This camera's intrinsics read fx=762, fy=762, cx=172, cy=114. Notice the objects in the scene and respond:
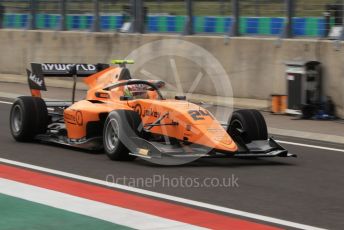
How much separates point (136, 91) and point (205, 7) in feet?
24.7

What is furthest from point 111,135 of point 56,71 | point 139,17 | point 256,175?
point 139,17

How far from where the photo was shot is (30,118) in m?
11.8

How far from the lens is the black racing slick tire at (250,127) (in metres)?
10.5

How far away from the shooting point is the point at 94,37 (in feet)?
69.4

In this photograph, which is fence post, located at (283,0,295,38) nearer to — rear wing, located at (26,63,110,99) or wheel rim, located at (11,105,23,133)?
rear wing, located at (26,63,110,99)

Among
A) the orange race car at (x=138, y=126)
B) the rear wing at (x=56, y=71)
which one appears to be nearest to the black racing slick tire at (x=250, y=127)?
the orange race car at (x=138, y=126)

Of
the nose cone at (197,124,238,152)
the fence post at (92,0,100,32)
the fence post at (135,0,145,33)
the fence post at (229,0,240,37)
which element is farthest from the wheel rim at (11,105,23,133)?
the fence post at (92,0,100,32)

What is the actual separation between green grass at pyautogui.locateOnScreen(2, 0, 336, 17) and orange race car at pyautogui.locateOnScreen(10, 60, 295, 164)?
5840 mm

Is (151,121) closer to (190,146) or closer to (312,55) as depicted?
(190,146)

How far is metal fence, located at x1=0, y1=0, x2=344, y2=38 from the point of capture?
1616 centimetres

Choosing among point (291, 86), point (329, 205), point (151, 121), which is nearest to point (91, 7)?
point (291, 86)

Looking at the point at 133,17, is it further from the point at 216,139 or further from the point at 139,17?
the point at 216,139

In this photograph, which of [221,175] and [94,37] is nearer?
[221,175]

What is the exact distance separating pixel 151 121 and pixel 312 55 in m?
6.40
